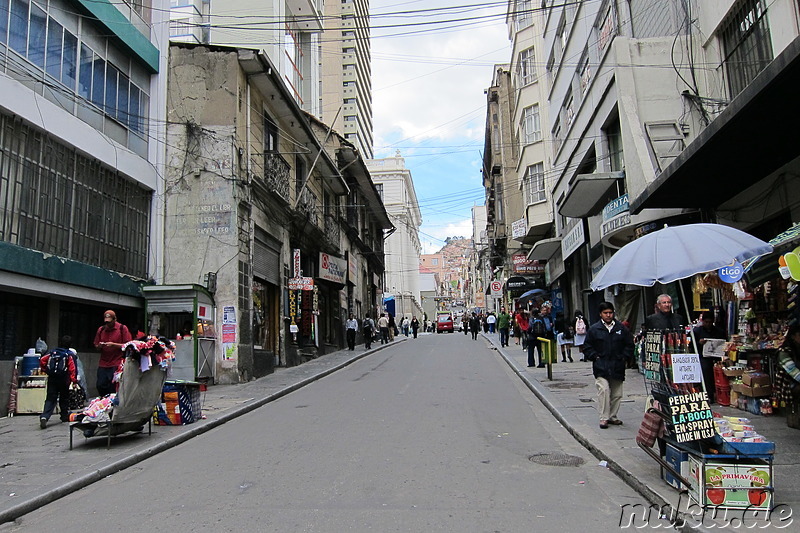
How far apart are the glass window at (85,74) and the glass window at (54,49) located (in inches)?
28.7

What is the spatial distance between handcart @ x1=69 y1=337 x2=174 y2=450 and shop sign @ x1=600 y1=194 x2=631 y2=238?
34.4 feet

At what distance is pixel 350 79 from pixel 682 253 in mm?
80072

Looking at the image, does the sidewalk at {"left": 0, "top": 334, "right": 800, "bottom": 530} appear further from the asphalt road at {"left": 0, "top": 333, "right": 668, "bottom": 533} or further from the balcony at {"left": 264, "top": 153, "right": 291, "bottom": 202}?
the balcony at {"left": 264, "top": 153, "right": 291, "bottom": 202}

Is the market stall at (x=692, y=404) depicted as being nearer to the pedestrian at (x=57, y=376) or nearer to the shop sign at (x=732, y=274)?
the shop sign at (x=732, y=274)

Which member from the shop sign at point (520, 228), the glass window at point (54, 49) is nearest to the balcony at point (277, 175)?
the glass window at point (54, 49)

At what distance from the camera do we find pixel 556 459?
23.1 feet

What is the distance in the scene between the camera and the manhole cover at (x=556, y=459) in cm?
685

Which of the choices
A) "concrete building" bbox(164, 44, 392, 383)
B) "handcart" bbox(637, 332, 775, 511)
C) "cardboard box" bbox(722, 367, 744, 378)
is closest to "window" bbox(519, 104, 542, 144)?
"concrete building" bbox(164, 44, 392, 383)

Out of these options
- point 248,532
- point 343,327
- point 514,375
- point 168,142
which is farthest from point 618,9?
point 343,327

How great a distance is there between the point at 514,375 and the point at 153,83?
496 inches

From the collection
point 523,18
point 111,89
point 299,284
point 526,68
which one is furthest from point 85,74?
point 523,18

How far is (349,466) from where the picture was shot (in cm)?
673

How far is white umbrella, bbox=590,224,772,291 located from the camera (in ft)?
19.9

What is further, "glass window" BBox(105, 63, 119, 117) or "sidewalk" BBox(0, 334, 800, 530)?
"glass window" BBox(105, 63, 119, 117)
